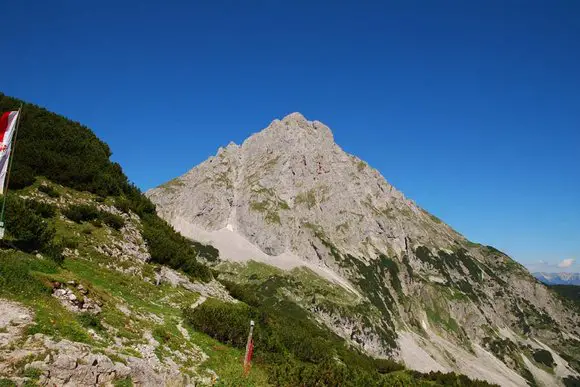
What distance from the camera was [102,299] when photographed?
18734 mm

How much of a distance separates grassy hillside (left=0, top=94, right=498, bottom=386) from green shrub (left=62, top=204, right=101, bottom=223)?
0.09 metres

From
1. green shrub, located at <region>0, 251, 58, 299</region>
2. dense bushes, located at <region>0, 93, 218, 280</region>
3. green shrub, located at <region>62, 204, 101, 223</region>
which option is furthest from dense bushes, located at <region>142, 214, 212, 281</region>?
green shrub, located at <region>0, 251, 58, 299</region>

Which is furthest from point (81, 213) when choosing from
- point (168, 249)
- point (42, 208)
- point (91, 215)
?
point (168, 249)

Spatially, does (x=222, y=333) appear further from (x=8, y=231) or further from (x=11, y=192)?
(x=11, y=192)

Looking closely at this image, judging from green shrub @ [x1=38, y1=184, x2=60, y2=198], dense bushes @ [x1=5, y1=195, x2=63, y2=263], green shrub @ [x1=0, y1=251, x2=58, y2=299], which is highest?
green shrub @ [x1=38, y1=184, x2=60, y2=198]

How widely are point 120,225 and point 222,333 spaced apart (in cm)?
1470

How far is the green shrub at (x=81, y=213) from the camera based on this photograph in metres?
Result: 29.0

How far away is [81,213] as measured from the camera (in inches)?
1169

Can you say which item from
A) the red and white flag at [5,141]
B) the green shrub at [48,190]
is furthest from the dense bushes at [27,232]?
the green shrub at [48,190]

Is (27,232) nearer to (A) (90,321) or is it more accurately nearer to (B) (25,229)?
(B) (25,229)

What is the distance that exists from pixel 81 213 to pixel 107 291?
11.0 metres

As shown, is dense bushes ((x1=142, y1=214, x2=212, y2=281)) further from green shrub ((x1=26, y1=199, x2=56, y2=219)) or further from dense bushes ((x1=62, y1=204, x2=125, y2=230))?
green shrub ((x1=26, y1=199, x2=56, y2=219))

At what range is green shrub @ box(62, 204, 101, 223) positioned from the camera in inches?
1142

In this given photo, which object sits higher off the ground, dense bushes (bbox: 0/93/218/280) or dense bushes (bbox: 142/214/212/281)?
dense bushes (bbox: 0/93/218/280)
